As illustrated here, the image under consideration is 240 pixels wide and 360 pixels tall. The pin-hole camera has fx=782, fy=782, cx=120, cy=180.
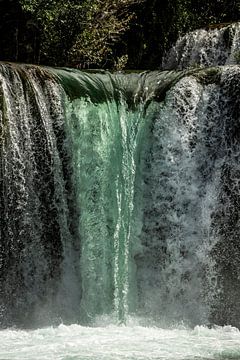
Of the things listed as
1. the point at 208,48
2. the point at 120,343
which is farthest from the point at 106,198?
the point at 208,48

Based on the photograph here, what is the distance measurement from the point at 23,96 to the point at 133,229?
6.78 ft

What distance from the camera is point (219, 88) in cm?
941

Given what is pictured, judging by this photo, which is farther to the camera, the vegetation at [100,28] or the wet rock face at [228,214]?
the vegetation at [100,28]

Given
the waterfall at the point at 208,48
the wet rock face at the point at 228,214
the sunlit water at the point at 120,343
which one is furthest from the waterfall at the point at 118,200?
the waterfall at the point at 208,48

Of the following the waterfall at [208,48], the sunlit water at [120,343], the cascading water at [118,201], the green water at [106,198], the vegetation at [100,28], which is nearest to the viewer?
the sunlit water at [120,343]

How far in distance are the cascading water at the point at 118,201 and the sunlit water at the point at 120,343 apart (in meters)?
0.37

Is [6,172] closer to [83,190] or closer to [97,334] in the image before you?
[83,190]

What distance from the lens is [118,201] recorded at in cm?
940

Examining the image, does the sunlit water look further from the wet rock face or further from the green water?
the green water

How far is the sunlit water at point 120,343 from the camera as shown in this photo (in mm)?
7176

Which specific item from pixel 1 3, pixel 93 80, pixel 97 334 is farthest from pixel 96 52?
pixel 97 334

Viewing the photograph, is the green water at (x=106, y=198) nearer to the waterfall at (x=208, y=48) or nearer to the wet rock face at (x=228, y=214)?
the wet rock face at (x=228, y=214)

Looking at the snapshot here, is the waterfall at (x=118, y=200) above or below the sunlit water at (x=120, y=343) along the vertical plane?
above

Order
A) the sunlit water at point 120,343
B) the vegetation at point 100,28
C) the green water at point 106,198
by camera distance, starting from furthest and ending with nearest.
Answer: the vegetation at point 100,28 < the green water at point 106,198 < the sunlit water at point 120,343
